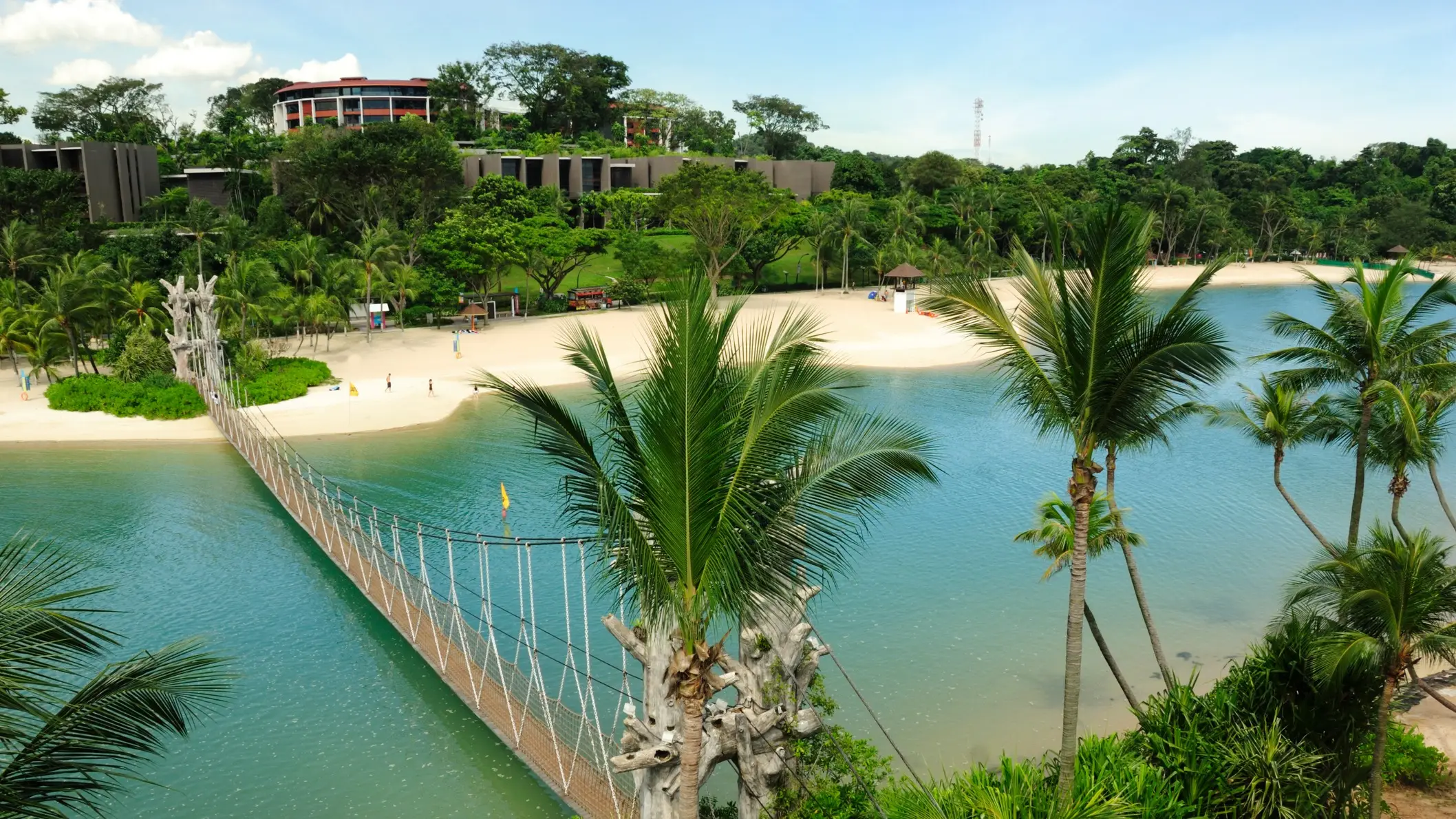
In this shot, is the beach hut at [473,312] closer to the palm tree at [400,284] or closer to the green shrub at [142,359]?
the palm tree at [400,284]

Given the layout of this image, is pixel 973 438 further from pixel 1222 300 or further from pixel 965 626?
pixel 1222 300

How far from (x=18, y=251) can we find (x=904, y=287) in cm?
3514

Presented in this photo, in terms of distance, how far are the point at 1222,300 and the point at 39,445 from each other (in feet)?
178

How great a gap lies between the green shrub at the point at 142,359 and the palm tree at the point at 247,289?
2.07 m

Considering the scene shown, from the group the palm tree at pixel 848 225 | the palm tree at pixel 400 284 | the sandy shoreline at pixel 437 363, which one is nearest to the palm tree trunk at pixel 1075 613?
the sandy shoreline at pixel 437 363

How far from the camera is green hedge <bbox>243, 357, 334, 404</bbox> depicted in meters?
27.8

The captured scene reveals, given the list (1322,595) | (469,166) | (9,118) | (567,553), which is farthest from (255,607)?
(9,118)

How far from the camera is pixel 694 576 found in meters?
5.72

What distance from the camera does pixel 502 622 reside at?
16.1 metres

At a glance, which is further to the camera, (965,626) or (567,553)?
(567,553)

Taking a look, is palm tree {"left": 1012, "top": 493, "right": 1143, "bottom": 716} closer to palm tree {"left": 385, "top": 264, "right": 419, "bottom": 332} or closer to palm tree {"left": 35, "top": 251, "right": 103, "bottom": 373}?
palm tree {"left": 35, "top": 251, "right": 103, "bottom": 373}

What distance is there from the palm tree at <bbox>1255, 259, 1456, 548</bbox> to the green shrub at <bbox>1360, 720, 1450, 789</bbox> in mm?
1970

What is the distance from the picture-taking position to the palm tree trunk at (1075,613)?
6.56 m

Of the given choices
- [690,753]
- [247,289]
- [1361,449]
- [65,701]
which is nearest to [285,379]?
[247,289]
